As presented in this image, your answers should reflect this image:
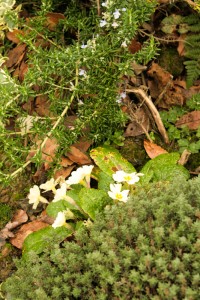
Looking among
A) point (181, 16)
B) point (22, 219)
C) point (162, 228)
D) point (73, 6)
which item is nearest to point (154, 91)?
point (181, 16)

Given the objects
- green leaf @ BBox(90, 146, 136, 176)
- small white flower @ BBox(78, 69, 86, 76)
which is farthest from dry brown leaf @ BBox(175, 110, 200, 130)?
small white flower @ BBox(78, 69, 86, 76)

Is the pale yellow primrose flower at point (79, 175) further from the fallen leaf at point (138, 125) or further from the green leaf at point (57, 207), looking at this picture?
the fallen leaf at point (138, 125)

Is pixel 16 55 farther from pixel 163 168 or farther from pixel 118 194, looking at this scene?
pixel 118 194

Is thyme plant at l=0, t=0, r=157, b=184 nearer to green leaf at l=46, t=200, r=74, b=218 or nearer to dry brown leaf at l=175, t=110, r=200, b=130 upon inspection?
green leaf at l=46, t=200, r=74, b=218

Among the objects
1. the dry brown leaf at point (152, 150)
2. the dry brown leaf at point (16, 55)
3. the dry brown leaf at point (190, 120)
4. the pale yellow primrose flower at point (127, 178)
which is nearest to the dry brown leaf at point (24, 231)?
the pale yellow primrose flower at point (127, 178)

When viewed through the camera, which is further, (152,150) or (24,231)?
(152,150)

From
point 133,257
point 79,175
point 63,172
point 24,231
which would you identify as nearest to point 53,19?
point 63,172
